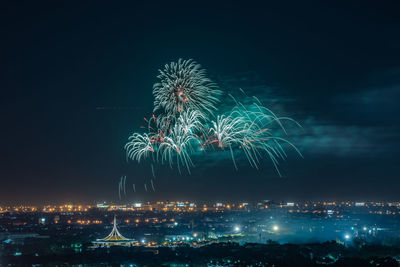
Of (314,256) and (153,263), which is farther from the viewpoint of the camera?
(314,256)

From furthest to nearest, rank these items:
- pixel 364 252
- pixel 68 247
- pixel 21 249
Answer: pixel 68 247 → pixel 21 249 → pixel 364 252

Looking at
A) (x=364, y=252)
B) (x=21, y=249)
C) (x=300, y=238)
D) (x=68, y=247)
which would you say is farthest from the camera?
(x=300, y=238)

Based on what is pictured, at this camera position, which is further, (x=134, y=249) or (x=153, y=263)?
(x=134, y=249)

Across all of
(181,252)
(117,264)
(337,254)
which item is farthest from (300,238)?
(117,264)

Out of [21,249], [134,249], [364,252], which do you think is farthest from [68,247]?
[364,252]

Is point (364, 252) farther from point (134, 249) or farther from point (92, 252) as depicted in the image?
point (92, 252)

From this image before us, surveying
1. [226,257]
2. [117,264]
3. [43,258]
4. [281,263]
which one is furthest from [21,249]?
[281,263]

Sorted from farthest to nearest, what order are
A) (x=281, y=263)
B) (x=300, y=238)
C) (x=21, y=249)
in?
(x=300, y=238), (x=21, y=249), (x=281, y=263)

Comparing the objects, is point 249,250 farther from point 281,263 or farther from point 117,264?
point 117,264

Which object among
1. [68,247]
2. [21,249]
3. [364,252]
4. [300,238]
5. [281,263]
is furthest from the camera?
[300,238]
